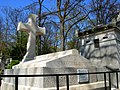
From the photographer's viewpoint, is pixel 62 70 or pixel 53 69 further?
pixel 62 70

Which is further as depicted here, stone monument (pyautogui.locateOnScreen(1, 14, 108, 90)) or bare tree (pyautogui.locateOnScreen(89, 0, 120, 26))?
Result: bare tree (pyautogui.locateOnScreen(89, 0, 120, 26))

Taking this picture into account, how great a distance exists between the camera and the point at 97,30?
8391 mm

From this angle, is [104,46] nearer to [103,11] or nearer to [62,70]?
[62,70]

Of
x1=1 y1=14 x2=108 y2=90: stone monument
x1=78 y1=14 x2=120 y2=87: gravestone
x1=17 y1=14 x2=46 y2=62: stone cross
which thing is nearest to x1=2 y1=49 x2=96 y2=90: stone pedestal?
x1=1 y1=14 x2=108 y2=90: stone monument

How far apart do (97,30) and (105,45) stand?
0.89 meters

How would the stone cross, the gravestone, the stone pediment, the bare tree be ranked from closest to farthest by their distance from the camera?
the stone pediment → the gravestone → the stone cross → the bare tree

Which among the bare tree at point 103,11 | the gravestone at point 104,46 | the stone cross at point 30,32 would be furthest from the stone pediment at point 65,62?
the bare tree at point 103,11

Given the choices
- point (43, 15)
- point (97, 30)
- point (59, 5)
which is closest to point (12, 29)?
point (43, 15)

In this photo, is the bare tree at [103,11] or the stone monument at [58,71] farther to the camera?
the bare tree at [103,11]

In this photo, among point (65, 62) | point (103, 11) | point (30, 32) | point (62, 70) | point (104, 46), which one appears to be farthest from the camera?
point (103, 11)

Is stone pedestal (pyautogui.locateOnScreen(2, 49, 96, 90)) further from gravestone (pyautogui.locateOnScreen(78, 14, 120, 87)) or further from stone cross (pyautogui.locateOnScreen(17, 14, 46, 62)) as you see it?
stone cross (pyautogui.locateOnScreen(17, 14, 46, 62))

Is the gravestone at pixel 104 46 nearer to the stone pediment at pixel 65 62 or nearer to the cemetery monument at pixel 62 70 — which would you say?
the cemetery monument at pixel 62 70

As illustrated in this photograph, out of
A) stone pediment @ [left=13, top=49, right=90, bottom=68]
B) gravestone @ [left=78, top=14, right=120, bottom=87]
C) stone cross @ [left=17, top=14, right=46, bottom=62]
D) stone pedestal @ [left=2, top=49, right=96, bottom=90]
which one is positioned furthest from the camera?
stone cross @ [left=17, top=14, right=46, bottom=62]

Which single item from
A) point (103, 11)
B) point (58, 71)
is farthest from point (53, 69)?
point (103, 11)
